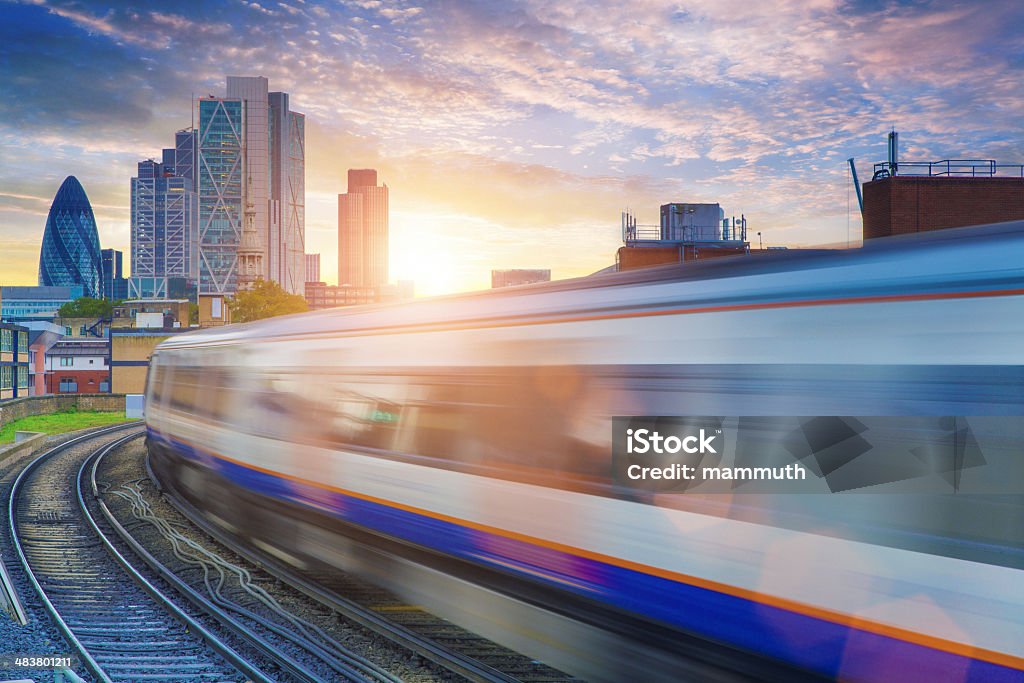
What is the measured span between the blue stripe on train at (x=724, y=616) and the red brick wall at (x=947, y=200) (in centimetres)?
2610

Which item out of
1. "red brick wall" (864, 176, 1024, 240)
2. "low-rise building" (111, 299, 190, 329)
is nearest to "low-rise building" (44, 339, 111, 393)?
"low-rise building" (111, 299, 190, 329)

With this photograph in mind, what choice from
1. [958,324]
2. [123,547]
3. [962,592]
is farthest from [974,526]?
[123,547]

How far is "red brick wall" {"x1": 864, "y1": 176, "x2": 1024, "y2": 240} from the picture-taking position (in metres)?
28.5

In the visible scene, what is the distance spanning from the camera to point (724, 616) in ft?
14.3

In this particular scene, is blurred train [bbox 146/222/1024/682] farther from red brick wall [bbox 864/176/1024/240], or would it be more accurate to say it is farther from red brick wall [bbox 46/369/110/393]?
red brick wall [bbox 46/369/110/393]

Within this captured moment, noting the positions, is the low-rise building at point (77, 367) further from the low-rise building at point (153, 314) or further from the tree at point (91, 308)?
the tree at point (91, 308)

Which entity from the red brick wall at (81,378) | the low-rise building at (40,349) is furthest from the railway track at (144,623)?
the red brick wall at (81,378)

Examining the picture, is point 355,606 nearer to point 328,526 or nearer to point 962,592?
point 328,526

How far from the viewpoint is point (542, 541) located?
18.3ft

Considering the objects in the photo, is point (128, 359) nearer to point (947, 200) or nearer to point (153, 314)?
point (153, 314)

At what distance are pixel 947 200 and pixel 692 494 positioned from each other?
2862 cm

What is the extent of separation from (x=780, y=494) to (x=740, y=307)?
104 cm

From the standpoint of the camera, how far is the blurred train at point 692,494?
3588 millimetres

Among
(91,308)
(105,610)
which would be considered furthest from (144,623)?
(91,308)
